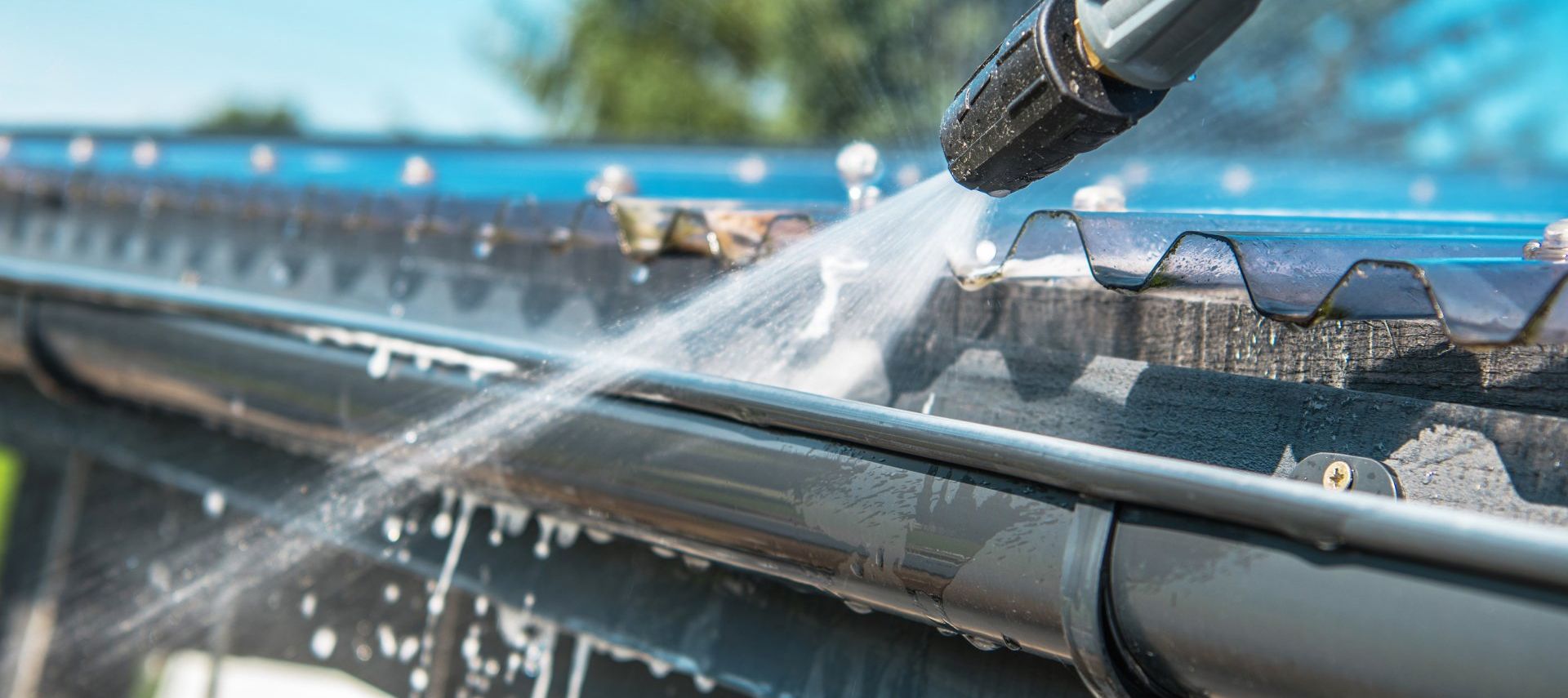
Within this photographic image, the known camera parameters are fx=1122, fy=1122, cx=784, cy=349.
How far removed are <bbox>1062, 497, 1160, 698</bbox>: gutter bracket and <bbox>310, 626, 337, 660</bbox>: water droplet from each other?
1964 mm

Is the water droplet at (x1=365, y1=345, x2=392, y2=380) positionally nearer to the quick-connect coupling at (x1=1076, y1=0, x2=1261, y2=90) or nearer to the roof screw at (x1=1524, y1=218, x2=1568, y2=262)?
the quick-connect coupling at (x1=1076, y1=0, x2=1261, y2=90)

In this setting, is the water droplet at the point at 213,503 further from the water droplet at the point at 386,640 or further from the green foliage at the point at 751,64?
the green foliage at the point at 751,64

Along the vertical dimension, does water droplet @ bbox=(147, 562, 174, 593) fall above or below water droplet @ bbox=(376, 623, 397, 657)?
below

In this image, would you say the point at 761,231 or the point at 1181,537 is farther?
the point at 761,231

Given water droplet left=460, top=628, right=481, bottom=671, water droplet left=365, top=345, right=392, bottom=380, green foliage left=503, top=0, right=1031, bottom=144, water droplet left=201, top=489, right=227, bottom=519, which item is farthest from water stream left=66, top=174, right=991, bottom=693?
green foliage left=503, top=0, right=1031, bottom=144

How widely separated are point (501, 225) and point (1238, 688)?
6.01 ft

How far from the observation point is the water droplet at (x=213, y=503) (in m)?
2.83

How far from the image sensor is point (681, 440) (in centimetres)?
151

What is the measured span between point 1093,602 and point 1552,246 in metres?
0.65

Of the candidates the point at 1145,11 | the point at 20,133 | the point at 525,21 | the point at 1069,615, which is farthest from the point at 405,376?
the point at 525,21

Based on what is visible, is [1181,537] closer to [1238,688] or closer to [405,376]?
[1238,688]

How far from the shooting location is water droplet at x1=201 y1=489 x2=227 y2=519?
111 inches

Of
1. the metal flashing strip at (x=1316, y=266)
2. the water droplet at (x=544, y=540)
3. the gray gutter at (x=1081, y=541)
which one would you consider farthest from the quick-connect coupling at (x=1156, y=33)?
the water droplet at (x=544, y=540)

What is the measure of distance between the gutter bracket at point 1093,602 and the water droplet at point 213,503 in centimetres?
239
